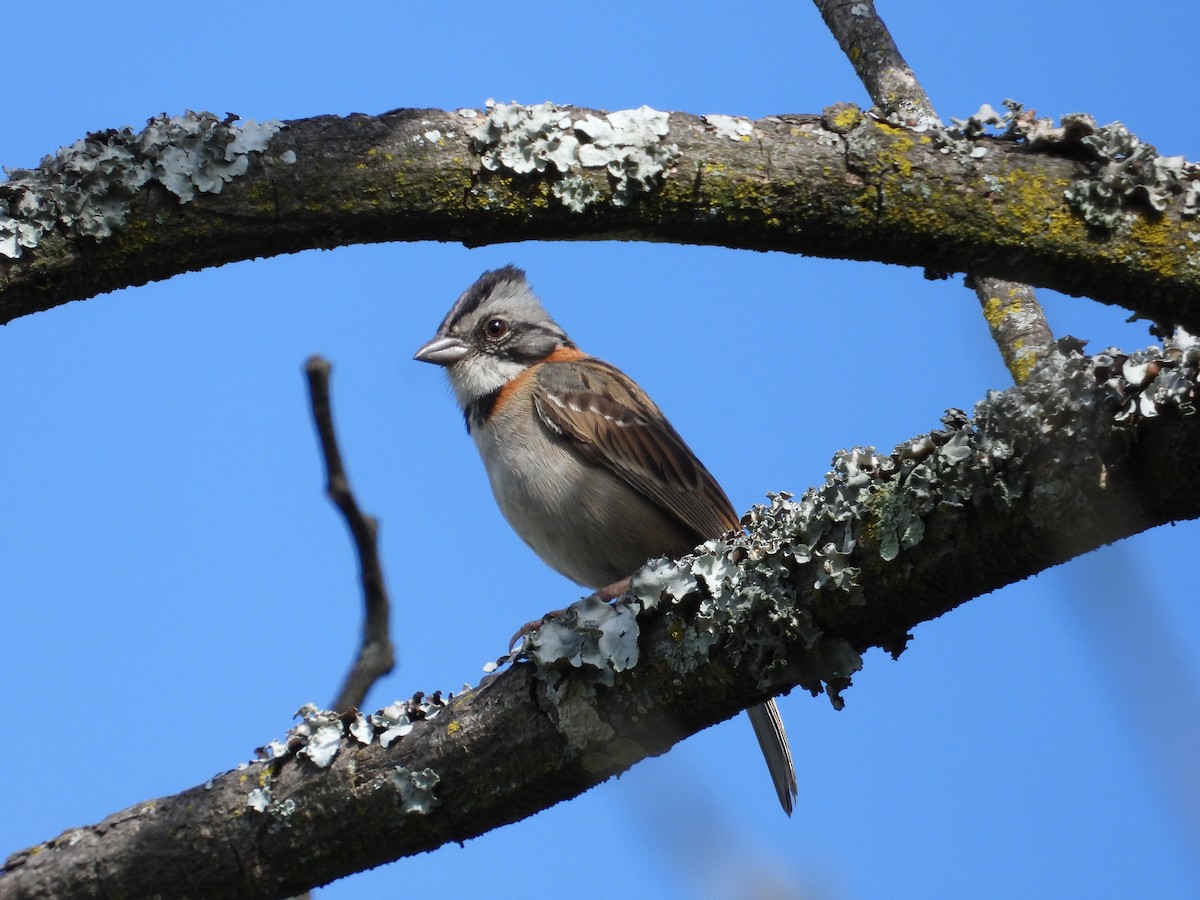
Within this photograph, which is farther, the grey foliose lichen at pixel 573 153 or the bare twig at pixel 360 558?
the bare twig at pixel 360 558

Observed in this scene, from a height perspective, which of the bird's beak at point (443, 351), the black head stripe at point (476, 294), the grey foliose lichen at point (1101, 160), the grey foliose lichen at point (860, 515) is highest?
the black head stripe at point (476, 294)

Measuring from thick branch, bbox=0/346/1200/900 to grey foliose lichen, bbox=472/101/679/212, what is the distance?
782mm

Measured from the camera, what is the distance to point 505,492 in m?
5.56

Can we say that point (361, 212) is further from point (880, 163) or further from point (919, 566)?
point (919, 566)

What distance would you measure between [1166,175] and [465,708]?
208cm

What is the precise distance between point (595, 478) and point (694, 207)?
Answer: 109 inches

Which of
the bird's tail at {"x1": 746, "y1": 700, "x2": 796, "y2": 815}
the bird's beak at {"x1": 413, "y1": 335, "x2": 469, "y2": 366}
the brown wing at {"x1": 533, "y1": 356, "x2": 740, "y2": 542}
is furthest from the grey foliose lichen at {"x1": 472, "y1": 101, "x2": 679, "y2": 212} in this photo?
the bird's beak at {"x1": 413, "y1": 335, "x2": 469, "y2": 366}

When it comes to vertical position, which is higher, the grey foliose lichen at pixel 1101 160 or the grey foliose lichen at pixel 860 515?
the grey foliose lichen at pixel 1101 160

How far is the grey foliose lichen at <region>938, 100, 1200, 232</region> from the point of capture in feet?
8.95

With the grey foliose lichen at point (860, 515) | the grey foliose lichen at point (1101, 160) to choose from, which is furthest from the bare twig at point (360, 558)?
the grey foliose lichen at point (1101, 160)

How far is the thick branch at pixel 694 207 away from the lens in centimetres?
278

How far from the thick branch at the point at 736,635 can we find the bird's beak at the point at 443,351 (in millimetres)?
3296

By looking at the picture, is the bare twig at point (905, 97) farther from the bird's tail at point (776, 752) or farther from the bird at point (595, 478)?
the bird's tail at point (776, 752)

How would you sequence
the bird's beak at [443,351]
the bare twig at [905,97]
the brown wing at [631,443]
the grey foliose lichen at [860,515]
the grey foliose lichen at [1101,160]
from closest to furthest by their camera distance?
the grey foliose lichen at [860,515] → the grey foliose lichen at [1101,160] → the bare twig at [905,97] → the brown wing at [631,443] → the bird's beak at [443,351]
